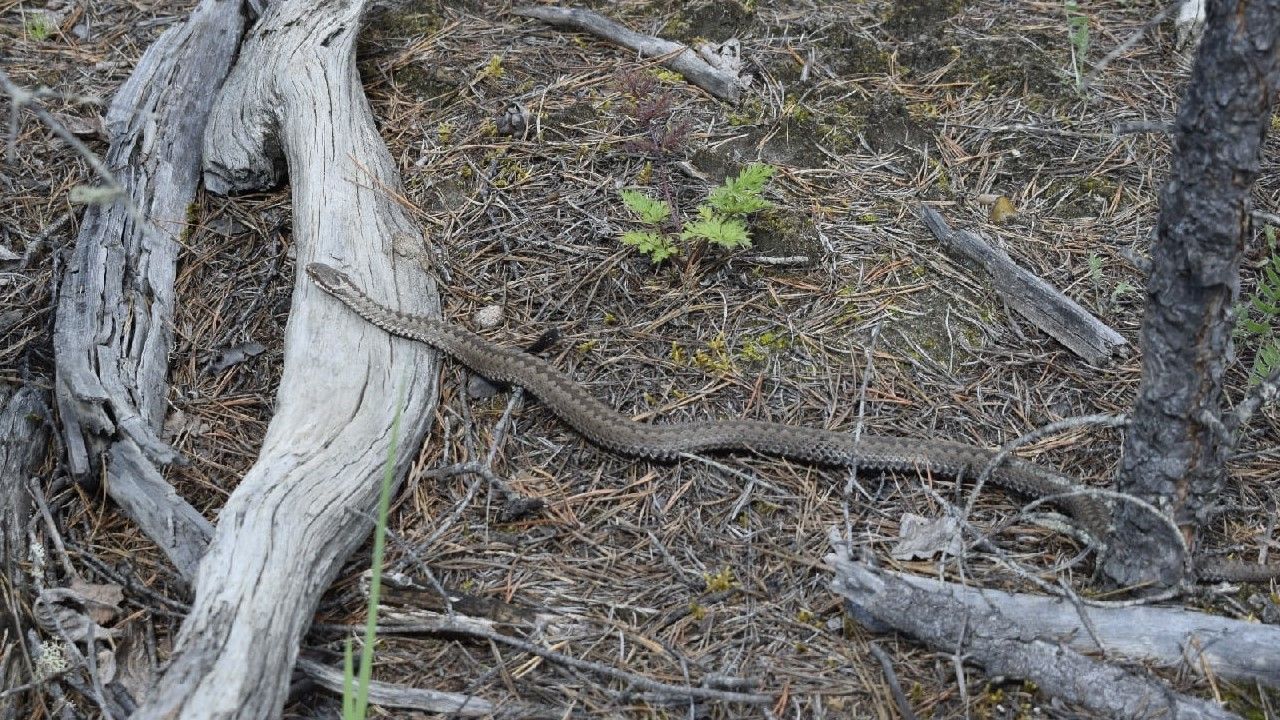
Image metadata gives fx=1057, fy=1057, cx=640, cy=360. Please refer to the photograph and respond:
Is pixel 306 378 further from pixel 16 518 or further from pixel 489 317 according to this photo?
pixel 16 518

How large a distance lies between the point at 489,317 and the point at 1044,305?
Result: 3124 millimetres

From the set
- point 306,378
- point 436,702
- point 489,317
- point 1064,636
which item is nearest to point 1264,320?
point 1064,636

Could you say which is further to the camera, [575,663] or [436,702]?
[575,663]

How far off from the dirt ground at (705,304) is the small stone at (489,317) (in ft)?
0.24

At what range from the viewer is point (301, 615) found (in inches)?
171

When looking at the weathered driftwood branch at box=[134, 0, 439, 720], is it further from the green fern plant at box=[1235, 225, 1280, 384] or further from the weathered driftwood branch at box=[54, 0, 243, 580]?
the green fern plant at box=[1235, 225, 1280, 384]

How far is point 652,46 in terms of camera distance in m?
7.61

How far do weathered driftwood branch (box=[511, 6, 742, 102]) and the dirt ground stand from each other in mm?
125

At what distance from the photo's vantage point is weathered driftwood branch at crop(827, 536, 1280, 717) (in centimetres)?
405

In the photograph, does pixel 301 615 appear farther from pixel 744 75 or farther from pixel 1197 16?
pixel 1197 16

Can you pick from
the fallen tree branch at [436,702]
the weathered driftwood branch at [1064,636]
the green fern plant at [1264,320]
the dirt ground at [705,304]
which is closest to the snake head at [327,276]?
the dirt ground at [705,304]

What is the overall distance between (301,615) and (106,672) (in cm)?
95

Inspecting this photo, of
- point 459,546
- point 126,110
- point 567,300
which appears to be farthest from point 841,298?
point 126,110

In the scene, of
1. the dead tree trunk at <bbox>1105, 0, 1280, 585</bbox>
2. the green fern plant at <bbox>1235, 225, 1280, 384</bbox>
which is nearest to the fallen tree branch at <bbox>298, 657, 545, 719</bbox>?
the dead tree trunk at <bbox>1105, 0, 1280, 585</bbox>
